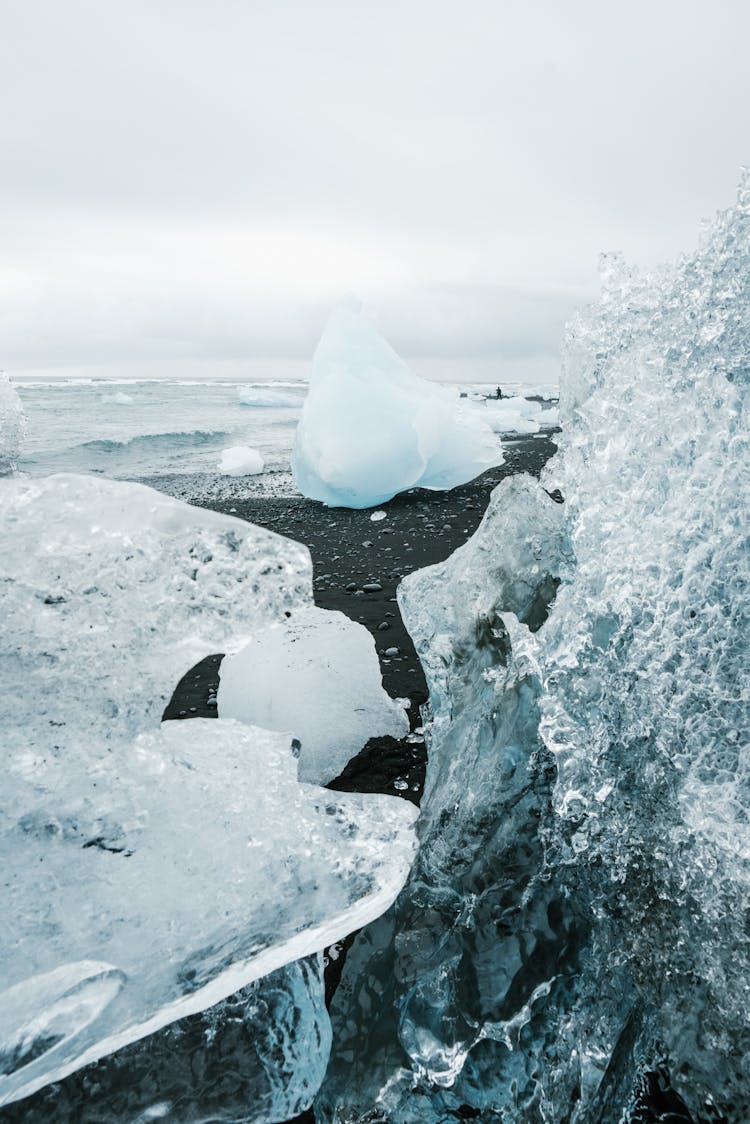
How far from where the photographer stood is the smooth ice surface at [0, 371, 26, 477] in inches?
408

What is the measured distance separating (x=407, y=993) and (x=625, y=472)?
1.30 m

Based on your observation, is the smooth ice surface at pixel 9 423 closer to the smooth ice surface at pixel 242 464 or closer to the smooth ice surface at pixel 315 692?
the smooth ice surface at pixel 242 464

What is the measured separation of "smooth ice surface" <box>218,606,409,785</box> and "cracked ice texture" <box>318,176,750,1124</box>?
94 cm

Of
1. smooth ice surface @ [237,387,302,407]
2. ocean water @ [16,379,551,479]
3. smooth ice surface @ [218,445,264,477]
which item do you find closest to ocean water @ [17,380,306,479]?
ocean water @ [16,379,551,479]

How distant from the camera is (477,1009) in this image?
1417mm

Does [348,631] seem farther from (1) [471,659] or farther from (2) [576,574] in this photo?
(2) [576,574]

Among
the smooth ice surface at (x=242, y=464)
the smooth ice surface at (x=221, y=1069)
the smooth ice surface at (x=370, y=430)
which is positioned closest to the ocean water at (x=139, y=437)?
the smooth ice surface at (x=242, y=464)

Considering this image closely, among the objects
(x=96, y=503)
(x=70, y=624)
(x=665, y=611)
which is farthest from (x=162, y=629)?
(x=665, y=611)

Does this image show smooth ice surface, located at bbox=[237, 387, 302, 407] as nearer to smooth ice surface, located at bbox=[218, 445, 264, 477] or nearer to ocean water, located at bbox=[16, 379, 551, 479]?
ocean water, located at bbox=[16, 379, 551, 479]

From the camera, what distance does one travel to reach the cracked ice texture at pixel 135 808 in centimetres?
127

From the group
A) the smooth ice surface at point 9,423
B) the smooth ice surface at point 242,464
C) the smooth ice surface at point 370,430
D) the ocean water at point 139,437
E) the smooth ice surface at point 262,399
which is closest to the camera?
the smooth ice surface at point 370,430

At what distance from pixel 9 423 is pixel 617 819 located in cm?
1151

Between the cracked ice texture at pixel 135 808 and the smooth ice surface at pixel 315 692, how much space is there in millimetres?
824

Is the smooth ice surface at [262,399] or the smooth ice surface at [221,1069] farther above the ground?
the smooth ice surface at [221,1069]
